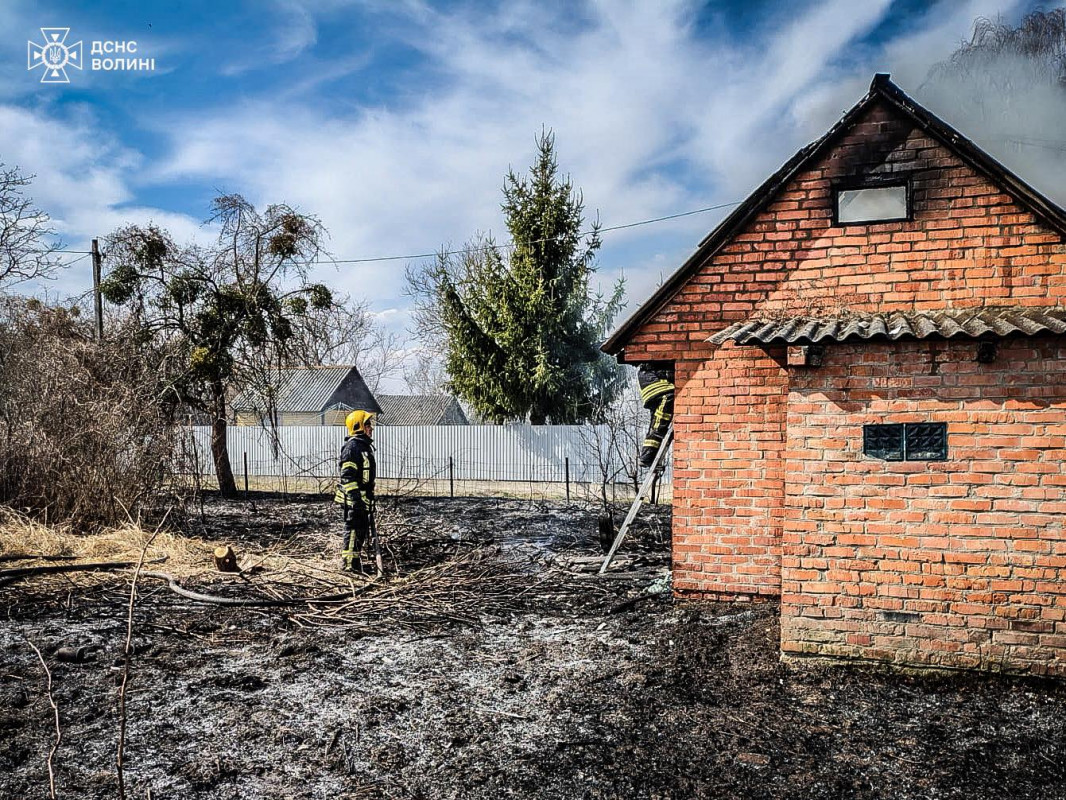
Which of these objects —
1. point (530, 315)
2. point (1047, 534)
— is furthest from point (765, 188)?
point (530, 315)

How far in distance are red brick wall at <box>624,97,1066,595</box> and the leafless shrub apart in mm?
8480

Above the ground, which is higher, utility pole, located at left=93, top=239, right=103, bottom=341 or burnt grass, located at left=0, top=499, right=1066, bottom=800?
utility pole, located at left=93, top=239, right=103, bottom=341

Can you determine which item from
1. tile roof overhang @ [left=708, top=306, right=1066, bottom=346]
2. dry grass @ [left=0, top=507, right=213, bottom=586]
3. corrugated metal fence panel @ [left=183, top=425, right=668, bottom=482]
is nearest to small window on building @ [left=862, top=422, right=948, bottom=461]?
tile roof overhang @ [left=708, top=306, right=1066, bottom=346]

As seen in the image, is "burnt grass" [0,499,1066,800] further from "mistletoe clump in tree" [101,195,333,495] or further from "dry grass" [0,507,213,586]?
"mistletoe clump in tree" [101,195,333,495]

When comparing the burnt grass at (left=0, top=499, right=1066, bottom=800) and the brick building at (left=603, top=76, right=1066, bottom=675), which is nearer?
the burnt grass at (left=0, top=499, right=1066, bottom=800)

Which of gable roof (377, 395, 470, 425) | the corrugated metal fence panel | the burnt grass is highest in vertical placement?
gable roof (377, 395, 470, 425)

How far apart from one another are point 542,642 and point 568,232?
16734 millimetres

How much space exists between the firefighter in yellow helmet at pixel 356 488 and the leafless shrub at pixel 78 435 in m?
4.02

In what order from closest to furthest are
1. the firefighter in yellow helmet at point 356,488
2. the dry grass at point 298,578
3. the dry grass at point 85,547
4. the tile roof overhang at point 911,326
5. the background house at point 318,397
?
the tile roof overhang at point 911,326
the dry grass at point 298,578
the firefighter in yellow helmet at point 356,488
the dry grass at point 85,547
the background house at point 318,397

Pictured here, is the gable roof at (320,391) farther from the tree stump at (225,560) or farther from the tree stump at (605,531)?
the tree stump at (605,531)

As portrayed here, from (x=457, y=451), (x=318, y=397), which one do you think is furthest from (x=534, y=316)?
(x=318, y=397)

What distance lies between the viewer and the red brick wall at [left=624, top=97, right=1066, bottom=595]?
19.8 feet

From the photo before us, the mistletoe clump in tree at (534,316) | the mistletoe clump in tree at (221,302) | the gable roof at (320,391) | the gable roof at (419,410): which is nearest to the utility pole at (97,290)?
the mistletoe clump in tree at (221,302)

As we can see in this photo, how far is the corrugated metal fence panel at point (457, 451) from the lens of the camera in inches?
829
